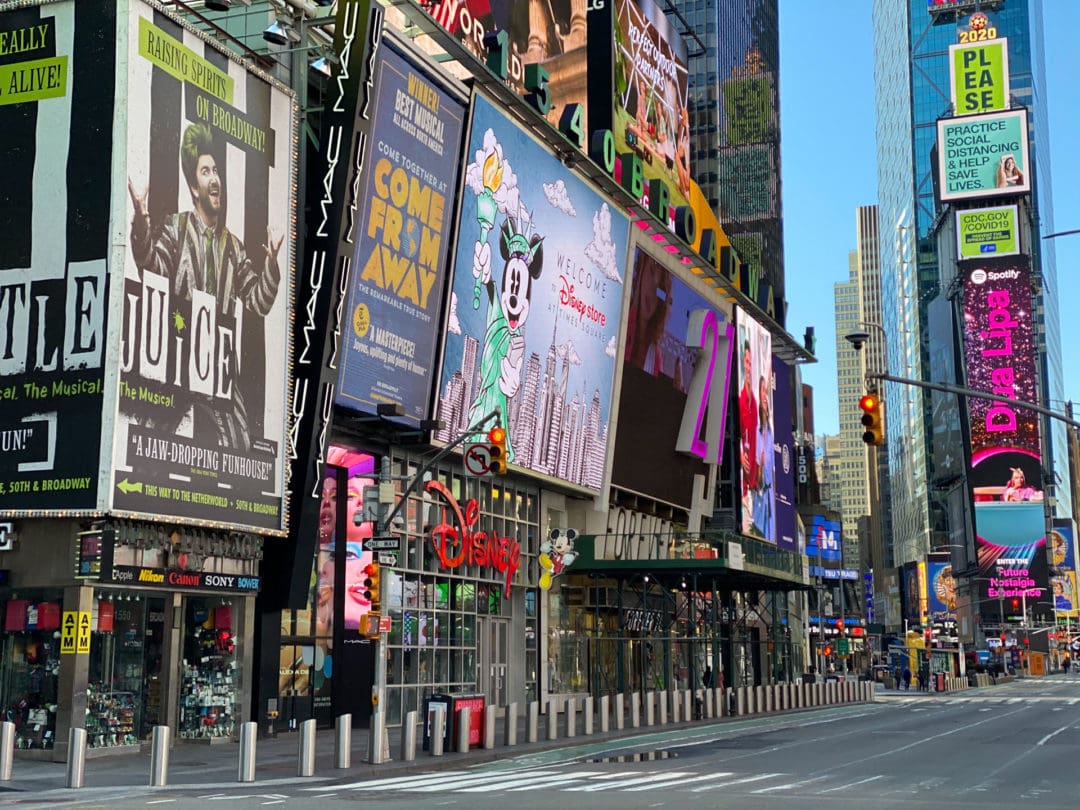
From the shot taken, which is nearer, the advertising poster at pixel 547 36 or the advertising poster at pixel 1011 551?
the advertising poster at pixel 547 36

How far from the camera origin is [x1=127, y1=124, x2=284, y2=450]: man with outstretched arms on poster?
2901 centimetres

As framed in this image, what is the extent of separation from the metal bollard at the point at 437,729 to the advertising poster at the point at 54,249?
29.8 ft

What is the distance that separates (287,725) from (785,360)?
60.2 meters

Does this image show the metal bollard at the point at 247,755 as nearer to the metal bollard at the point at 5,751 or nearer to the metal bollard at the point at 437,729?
the metal bollard at the point at 5,751

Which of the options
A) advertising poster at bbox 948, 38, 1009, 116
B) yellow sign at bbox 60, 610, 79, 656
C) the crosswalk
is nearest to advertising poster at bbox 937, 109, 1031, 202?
advertising poster at bbox 948, 38, 1009, 116

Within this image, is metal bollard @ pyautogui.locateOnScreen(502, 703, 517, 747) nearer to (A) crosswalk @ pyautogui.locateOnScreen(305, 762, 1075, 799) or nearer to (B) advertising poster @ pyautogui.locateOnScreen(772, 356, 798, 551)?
(A) crosswalk @ pyautogui.locateOnScreen(305, 762, 1075, 799)

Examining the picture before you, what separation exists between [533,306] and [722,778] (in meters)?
24.3

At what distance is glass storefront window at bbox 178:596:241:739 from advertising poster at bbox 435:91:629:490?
10484 mm

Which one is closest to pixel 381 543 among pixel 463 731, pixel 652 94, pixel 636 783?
pixel 463 731

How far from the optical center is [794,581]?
60.4 metres

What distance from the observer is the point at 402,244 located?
37.8 m

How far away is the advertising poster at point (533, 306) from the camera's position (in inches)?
1634

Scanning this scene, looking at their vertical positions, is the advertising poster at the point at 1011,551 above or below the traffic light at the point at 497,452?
above

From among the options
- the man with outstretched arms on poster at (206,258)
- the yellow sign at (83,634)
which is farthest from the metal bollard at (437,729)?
the man with outstretched arms on poster at (206,258)
